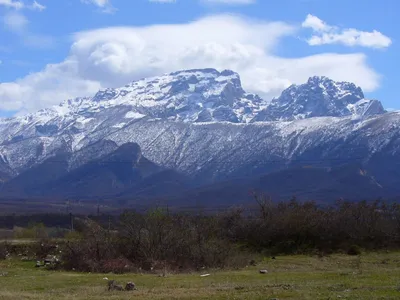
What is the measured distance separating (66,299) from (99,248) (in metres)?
25.1

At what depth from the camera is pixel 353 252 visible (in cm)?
6612

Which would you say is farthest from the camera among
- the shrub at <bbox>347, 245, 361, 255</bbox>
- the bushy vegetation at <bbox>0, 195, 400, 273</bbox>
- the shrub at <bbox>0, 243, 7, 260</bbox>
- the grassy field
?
the shrub at <bbox>0, 243, 7, 260</bbox>

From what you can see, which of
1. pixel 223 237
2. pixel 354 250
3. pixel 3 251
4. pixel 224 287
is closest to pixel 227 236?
pixel 223 237

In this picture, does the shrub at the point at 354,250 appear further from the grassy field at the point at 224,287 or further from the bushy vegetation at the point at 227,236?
the grassy field at the point at 224,287

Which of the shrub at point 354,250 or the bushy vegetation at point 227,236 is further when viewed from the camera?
the shrub at point 354,250

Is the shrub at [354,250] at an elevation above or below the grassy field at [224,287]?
below

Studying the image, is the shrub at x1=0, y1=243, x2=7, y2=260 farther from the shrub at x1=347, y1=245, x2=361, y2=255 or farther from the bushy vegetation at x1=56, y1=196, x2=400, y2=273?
the shrub at x1=347, y1=245, x2=361, y2=255

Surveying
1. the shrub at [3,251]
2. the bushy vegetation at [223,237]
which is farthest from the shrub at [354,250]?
the shrub at [3,251]

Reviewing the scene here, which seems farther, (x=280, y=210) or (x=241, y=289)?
(x=280, y=210)

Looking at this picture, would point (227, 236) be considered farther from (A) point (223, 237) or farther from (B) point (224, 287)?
(B) point (224, 287)

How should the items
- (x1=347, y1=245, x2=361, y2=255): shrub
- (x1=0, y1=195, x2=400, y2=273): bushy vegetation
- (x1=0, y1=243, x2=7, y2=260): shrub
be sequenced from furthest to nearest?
(x1=0, y1=243, x2=7, y2=260): shrub < (x1=347, y1=245, x2=361, y2=255): shrub < (x1=0, y1=195, x2=400, y2=273): bushy vegetation

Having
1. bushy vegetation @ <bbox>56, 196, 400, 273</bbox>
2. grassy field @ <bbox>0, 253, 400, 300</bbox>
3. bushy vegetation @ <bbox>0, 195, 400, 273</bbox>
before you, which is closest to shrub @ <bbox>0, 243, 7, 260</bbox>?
bushy vegetation @ <bbox>0, 195, 400, 273</bbox>

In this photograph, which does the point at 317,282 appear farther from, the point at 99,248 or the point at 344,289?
the point at 99,248

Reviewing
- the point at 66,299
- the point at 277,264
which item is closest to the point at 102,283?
the point at 66,299
